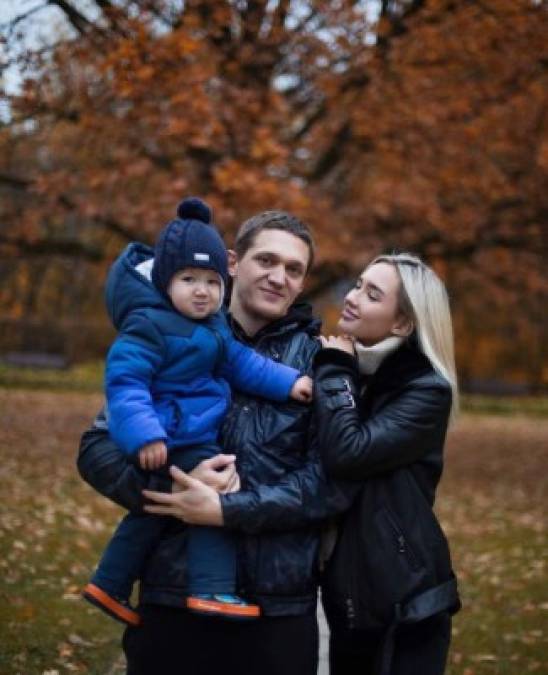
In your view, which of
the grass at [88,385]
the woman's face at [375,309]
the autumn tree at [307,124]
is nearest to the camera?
the woman's face at [375,309]

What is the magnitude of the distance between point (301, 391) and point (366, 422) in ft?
0.77

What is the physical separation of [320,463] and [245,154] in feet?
30.5

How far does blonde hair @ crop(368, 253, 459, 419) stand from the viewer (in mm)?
3203

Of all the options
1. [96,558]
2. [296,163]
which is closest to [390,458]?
[96,558]

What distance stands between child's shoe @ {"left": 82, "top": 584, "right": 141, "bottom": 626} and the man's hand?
461 mm

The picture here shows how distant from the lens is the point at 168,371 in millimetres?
2973

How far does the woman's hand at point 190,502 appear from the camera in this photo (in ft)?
9.45

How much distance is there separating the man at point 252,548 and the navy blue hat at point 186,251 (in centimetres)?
23

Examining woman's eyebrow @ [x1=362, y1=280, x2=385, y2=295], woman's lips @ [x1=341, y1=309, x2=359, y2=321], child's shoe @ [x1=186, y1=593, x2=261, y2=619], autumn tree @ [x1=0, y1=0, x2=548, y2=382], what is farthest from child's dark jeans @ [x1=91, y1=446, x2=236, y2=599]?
autumn tree @ [x1=0, y1=0, x2=548, y2=382]

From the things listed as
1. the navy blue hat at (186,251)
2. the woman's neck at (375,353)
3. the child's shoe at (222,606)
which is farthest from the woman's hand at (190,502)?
the woman's neck at (375,353)

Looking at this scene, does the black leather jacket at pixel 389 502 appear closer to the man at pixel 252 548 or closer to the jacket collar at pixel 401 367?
the jacket collar at pixel 401 367

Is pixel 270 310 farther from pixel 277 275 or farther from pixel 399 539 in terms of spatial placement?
pixel 399 539

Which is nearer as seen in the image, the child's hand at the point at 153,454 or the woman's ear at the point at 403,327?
the child's hand at the point at 153,454

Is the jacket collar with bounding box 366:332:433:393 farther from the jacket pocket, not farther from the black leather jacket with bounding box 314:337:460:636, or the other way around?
the jacket pocket
